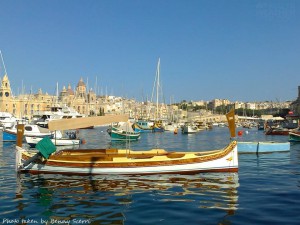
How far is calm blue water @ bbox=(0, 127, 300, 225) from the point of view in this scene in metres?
10.5

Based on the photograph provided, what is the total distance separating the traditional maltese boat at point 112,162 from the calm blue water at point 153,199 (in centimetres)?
52

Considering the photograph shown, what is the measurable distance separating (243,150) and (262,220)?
20.8m

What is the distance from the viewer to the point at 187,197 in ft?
43.2

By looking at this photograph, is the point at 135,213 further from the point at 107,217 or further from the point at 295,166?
the point at 295,166

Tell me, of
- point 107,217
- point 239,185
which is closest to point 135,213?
point 107,217

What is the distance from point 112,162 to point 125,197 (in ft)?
15.3

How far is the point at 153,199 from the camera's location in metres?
12.9

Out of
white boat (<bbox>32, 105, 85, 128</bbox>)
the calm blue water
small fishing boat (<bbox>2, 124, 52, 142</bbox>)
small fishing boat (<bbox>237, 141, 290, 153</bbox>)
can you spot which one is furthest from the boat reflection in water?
white boat (<bbox>32, 105, 85, 128</bbox>)

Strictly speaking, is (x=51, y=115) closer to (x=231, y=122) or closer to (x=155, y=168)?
(x=155, y=168)

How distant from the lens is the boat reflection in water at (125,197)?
10859mm

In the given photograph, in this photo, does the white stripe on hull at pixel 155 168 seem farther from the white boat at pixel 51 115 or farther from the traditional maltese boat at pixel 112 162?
the white boat at pixel 51 115

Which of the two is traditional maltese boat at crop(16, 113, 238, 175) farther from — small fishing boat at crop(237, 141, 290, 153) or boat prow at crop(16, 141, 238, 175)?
small fishing boat at crop(237, 141, 290, 153)

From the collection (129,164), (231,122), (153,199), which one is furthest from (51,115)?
(153,199)

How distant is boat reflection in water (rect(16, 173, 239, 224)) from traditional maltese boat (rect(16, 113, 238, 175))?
0.48m
